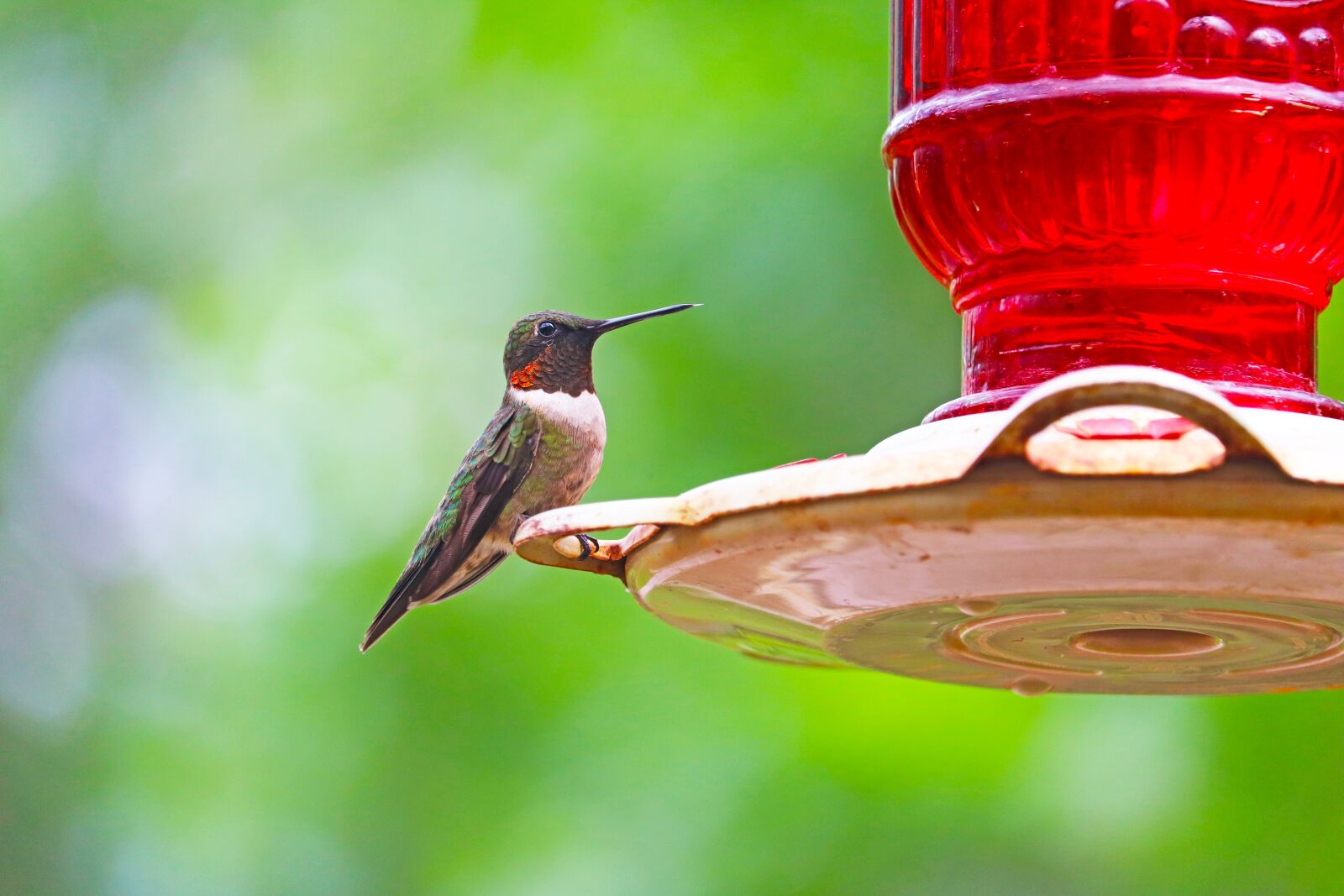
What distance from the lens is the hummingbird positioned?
4.04 m

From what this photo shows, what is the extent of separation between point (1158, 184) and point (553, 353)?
89.5 inches

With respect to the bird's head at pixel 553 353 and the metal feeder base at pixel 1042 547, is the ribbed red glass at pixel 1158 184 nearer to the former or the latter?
the metal feeder base at pixel 1042 547

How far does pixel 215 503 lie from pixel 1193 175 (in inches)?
244

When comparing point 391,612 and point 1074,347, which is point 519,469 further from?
point 1074,347

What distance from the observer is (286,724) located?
758cm

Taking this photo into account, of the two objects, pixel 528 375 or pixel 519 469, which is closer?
pixel 519 469

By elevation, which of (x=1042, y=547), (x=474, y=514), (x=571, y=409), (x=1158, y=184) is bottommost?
(x=474, y=514)

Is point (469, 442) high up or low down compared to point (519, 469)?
down

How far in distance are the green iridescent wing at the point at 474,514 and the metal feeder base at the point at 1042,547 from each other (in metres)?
1.83

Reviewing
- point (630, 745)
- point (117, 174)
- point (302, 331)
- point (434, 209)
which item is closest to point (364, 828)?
point (630, 745)

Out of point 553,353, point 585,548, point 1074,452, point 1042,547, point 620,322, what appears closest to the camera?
point 1074,452

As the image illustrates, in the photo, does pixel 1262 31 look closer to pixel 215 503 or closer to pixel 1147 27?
pixel 1147 27

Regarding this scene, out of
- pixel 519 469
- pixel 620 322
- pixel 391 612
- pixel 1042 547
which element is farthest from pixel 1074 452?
pixel 391 612

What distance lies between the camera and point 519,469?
4.07 meters
